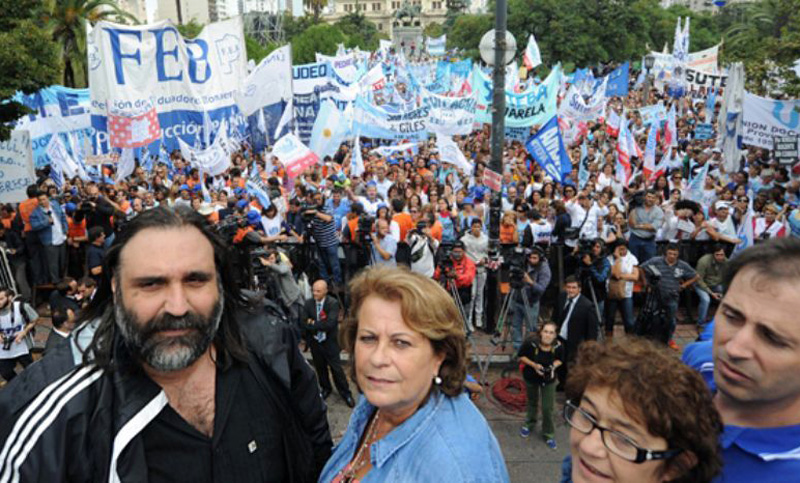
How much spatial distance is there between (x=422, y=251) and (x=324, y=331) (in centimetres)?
204

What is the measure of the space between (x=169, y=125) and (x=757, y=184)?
12.5 meters

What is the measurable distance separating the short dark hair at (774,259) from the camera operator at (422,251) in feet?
19.1

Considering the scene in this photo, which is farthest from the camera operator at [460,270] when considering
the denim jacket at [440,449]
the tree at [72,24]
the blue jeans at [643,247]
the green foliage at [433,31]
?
the green foliage at [433,31]

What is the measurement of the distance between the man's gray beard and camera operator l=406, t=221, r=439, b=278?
5638mm

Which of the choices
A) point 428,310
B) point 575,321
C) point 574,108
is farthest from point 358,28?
point 428,310

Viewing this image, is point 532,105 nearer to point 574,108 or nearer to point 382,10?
point 574,108

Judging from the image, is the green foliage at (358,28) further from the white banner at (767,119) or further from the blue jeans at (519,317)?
the blue jeans at (519,317)

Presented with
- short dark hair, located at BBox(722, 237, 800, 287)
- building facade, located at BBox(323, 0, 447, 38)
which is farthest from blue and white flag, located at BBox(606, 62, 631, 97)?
building facade, located at BBox(323, 0, 447, 38)

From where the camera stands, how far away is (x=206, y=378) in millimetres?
2133

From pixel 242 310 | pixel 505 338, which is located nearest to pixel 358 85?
pixel 505 338

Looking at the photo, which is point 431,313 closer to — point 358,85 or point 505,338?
point 505,338

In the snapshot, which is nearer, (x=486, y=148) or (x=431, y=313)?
(x=431, y=313)

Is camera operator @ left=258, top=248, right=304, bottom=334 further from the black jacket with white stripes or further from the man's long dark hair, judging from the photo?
the black jacket with white stripes

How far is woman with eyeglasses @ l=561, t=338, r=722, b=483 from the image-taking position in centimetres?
149
